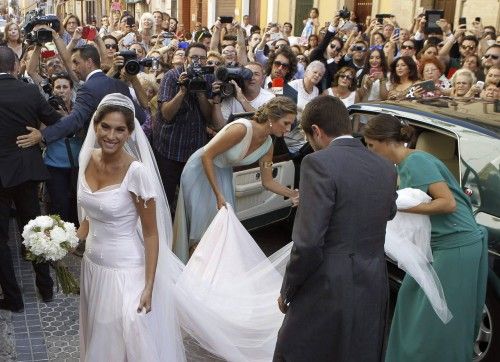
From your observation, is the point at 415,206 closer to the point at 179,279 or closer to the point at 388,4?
the point at 179,279

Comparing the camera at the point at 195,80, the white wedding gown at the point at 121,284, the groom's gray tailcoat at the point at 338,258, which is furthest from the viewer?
the camera at the point at 195,80

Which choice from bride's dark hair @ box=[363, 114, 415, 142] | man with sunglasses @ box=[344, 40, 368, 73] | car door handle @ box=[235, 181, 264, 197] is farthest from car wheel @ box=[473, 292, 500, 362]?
man with sunglasses @ box=[344, 40, 368, 73]

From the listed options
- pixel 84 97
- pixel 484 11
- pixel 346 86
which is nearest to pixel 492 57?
pixel 346 86

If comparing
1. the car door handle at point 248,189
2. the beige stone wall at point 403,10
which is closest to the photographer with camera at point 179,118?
the car door handle at point 248,189

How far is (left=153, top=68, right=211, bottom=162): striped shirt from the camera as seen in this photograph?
5.92 metres

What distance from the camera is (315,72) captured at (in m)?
7.83

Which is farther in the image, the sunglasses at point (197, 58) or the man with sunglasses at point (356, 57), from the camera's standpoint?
the man with sunglasses at point (356, 57)

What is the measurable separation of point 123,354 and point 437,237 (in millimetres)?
1929

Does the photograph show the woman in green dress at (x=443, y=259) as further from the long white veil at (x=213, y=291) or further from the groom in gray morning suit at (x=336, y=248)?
the long white veil at (x=213, y=291)

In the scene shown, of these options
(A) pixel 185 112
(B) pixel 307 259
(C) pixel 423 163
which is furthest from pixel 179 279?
(A) pixel 185 112

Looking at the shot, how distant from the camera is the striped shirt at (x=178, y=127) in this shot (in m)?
5.92

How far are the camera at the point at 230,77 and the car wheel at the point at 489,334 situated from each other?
3025 mm

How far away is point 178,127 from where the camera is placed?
19.6ft

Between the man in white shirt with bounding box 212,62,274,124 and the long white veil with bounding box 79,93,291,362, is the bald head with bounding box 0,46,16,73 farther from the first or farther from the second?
the man in white shirt with bounding box 212,62,274,124
